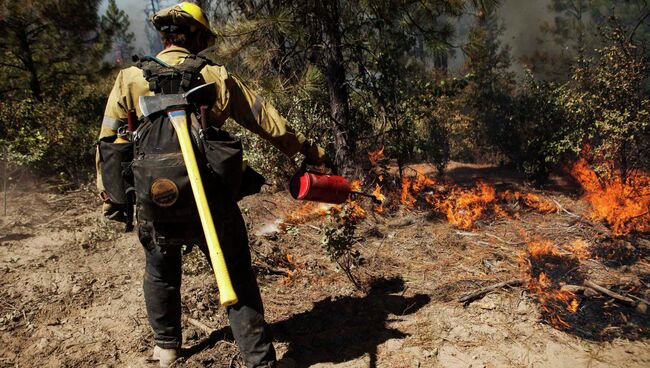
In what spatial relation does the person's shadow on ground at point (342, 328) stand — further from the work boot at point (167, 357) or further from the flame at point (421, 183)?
the flame at point (421, 183)

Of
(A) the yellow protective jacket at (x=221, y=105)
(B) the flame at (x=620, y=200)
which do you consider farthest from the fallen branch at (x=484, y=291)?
(B) the flame at (x=620, y=200)

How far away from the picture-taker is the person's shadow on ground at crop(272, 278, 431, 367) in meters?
2.71

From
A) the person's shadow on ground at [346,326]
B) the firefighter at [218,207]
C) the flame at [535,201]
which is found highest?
the firefighter at [218,207]

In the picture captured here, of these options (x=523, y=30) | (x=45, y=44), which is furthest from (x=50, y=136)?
(x=523, y=30)

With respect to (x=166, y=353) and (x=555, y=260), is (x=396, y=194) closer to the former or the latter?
(x=555, y=260)

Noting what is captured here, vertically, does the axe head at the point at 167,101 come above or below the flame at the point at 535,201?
above

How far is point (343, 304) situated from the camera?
3271 millimetres

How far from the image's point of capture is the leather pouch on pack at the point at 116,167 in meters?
2.24

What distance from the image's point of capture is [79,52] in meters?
9.50

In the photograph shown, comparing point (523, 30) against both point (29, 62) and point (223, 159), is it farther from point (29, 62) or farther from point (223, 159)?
point (223, 159)

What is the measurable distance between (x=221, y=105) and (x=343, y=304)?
5.70ft

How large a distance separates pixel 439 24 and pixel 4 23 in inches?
302

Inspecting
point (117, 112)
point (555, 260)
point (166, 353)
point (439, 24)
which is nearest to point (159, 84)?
point (117, 112)

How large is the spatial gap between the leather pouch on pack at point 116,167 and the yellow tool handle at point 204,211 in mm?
364
